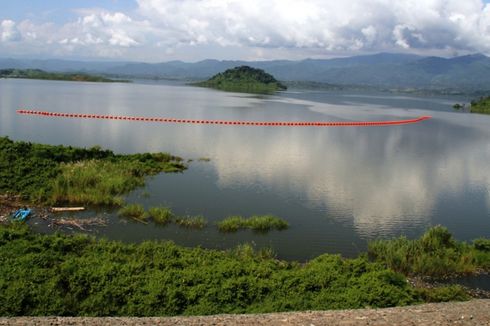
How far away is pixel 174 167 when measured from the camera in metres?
31.5

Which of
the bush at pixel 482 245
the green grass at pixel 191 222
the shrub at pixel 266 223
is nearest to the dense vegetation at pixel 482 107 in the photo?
the bush at pixel 482 245

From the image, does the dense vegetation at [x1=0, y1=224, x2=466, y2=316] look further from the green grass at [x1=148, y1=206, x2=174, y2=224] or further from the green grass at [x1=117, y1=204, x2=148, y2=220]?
the green grass at [x1=117, y1=204, x2=148, y2=220]

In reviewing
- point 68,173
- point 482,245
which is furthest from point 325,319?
point 68,173

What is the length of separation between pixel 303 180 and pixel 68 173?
14282 millimetres

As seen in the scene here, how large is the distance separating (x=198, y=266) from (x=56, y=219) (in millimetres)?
8738

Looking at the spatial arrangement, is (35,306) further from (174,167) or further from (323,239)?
(174,167)

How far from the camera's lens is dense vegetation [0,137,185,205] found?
22562 millimetres

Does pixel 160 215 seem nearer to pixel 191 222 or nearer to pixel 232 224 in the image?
pixel 191 222

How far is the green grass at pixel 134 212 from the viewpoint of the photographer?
2075 centimetres

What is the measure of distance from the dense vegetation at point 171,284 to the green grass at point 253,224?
5.10 m

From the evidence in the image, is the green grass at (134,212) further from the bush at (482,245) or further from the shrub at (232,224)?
the bush at (482,245)

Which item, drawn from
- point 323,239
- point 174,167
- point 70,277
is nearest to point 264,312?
point 70,277

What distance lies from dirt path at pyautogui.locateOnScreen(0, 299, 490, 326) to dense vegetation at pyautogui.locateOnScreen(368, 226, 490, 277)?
503cm

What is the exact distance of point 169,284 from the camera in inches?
488
